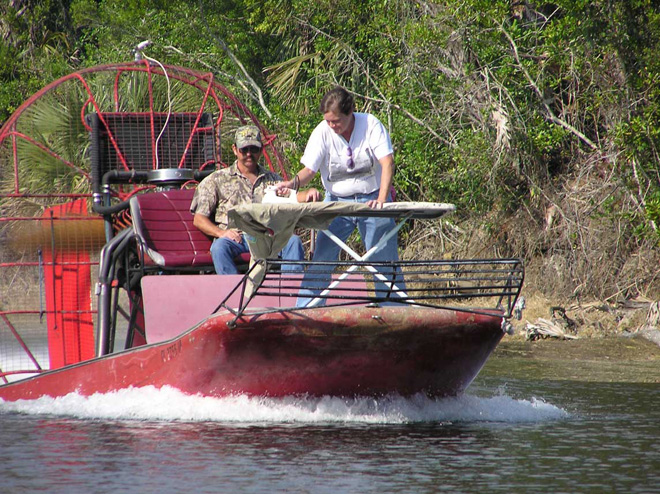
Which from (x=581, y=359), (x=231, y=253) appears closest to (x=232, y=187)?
(x=231, y=253)

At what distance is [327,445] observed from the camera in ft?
19.7

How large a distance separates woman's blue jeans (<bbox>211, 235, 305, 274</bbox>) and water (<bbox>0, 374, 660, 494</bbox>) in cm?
110

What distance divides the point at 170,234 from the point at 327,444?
2797 millimetres

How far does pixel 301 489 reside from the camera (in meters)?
4.99

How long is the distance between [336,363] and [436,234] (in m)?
8.59

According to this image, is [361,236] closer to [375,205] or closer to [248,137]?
[375,205]

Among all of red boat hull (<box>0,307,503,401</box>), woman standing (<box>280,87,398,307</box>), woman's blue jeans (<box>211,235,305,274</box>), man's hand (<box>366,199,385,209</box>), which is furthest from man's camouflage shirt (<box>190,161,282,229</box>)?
man's hand (<box>366,199,385,209</box>)

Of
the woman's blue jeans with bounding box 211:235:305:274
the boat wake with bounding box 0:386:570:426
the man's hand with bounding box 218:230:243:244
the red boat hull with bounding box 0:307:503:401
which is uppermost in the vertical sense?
the man's hand with bounding box 218:230:243:244

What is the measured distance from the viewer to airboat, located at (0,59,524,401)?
6402mm

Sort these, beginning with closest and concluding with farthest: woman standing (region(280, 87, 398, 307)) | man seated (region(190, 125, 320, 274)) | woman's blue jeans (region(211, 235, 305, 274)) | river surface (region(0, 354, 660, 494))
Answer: river surface (region(0, 354, 660, 494))
woman standing (region(280, 87, 398, 307))
woman's blue jeans (region(211, 235, 305, 274))
man seated (region(190, 125, 320, 274))

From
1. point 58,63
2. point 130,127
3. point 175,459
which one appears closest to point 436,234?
point 130,127

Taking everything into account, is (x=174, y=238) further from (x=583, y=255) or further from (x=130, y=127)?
(x=583, y=255)

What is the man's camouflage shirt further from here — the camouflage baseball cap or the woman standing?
the woman standing

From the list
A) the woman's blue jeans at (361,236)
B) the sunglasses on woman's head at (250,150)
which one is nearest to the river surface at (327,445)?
the woman's blue jeans at (361,236)
